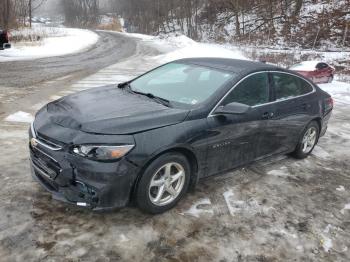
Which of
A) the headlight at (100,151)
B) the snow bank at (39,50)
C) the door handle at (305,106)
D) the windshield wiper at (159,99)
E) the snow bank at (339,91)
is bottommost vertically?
the snow bank at (339,91)

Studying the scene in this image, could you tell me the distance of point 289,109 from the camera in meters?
5.45

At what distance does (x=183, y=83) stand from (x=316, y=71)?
11.8 m

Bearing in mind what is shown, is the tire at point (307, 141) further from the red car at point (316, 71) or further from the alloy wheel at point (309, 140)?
the red car at point (316, 71)

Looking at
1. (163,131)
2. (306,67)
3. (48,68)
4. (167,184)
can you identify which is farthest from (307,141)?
(48,68)

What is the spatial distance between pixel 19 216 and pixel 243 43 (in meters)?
31.3

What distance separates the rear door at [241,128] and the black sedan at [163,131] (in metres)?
0.01

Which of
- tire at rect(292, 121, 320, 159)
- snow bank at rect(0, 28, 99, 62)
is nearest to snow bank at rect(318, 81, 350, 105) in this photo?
tire at rect(292, 121, 320, 159)

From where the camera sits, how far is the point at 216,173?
4645 millimetres

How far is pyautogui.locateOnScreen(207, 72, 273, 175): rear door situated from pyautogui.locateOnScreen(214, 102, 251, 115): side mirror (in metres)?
0.06

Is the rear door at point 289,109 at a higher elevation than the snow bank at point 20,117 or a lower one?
higher

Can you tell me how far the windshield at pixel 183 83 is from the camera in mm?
4578

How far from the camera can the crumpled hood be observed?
3.74m

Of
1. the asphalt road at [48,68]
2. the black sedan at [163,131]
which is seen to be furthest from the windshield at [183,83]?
the asphalt road at [48,68]

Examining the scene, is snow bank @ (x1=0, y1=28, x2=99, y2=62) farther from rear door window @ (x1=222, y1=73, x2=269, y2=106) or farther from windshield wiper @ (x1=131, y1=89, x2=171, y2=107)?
rear door window @ (x1=222, y1=73, x2=269, y2=106)
